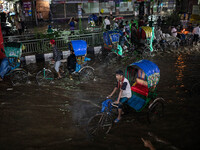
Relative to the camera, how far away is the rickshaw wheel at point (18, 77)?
7.48 m

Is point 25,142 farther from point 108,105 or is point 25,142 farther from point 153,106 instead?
point 153,106

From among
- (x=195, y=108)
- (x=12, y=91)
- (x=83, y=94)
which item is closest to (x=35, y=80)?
(x=12, y=91)

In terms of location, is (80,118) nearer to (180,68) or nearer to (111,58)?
(111,58)

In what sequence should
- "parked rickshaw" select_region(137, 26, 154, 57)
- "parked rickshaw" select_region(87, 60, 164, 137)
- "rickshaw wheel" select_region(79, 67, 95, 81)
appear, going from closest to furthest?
1. "parked rickshaw" select_region(87, 60, 164, 137)
2. "rickshaw wheel" select_region(79, 67, 95, 81)
3. "parked rickshaw" select_region(137, 26, 154, 57)

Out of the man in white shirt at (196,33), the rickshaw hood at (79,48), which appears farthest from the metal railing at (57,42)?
the man in white shirt at (196,33)

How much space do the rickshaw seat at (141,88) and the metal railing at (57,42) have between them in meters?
7.51

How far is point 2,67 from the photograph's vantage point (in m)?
7.60

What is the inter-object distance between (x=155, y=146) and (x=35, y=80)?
585 centimetres

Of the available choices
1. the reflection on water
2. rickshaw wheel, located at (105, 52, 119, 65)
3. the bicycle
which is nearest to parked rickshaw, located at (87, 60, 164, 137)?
the reflection on water

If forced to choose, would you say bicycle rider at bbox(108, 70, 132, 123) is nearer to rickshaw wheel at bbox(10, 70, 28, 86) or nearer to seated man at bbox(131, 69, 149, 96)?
seated man at bbox(131, 69, 149, 96)

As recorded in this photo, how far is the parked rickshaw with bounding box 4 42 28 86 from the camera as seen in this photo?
24.5 ft

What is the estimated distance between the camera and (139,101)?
4992mm

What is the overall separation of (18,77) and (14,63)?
619 mm

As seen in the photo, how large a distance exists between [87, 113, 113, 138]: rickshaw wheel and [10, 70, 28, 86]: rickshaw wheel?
4.32m
